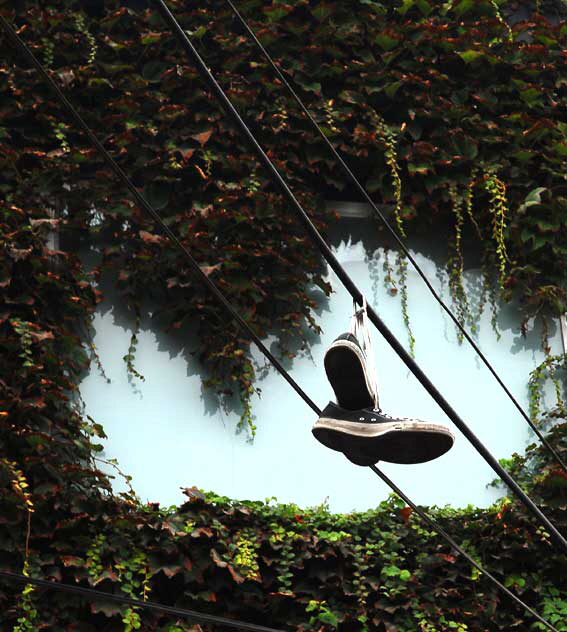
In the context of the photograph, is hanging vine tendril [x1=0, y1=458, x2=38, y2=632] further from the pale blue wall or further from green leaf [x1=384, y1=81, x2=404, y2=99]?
green leaf [x1=384, y1=81, x2=404, y2=99]

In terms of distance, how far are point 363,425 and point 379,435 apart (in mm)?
76

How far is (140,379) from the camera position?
7.07m

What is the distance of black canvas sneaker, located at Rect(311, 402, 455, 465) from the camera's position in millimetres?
4695

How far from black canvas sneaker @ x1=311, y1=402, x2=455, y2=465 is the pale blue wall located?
2.15 meters

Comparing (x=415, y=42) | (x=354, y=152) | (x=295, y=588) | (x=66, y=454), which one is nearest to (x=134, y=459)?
(x=66, y=454)

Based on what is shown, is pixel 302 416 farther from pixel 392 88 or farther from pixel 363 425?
pixel 363 425

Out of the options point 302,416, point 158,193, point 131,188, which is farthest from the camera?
point 158,193

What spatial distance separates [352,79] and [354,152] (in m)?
0.50

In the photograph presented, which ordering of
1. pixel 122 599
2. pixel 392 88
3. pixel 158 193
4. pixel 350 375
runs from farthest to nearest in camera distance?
1. pixel 392 88
2. pixel 158 193
3. pixel 122 599
4. pixel 350 375

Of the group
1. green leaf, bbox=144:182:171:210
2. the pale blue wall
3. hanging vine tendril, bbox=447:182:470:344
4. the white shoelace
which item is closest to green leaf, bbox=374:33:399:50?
hanging vine tendril, bbox=447:182:470:344

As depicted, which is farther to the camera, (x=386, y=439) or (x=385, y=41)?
(x=385, y=41)

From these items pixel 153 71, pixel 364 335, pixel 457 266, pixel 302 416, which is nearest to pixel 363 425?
pixel 364 335

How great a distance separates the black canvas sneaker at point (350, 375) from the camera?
4.76m

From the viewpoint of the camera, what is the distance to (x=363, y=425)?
186 inches
